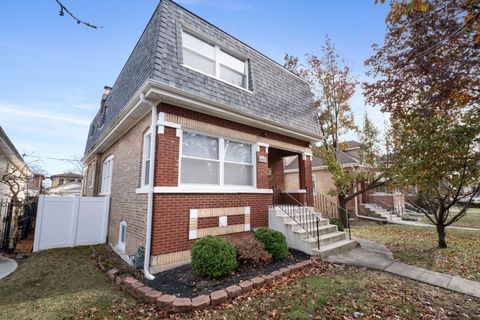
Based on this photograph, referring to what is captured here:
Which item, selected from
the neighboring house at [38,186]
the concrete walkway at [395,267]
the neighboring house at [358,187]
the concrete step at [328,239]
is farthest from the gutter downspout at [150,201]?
the neighboring house at [358,187]

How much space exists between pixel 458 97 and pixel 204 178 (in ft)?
23.1

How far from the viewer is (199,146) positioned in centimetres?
652

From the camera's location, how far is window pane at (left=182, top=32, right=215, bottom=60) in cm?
677

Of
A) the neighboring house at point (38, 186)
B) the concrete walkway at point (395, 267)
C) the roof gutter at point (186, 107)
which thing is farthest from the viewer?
the neighboring house at point (38, 186)

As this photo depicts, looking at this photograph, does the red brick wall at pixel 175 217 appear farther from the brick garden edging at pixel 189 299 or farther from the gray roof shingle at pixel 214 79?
the gray roof shingle at pixel 214 79

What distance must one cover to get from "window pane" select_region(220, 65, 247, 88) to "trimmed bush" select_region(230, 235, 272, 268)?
17.0 ft

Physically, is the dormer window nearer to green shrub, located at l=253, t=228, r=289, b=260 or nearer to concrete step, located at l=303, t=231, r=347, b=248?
green shrub, located at l=253, t=228, r=289, b=260

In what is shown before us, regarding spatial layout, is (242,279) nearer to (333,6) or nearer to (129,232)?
(129,232)

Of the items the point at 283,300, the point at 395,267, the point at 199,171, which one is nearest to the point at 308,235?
the point at 395,267

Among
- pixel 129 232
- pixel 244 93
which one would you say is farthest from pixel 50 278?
pixel 244 93

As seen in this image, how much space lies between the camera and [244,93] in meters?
7.48

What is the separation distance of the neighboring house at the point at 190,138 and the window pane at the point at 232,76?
0.10ft

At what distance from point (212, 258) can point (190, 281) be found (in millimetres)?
659

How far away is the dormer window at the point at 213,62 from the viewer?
266 inches
